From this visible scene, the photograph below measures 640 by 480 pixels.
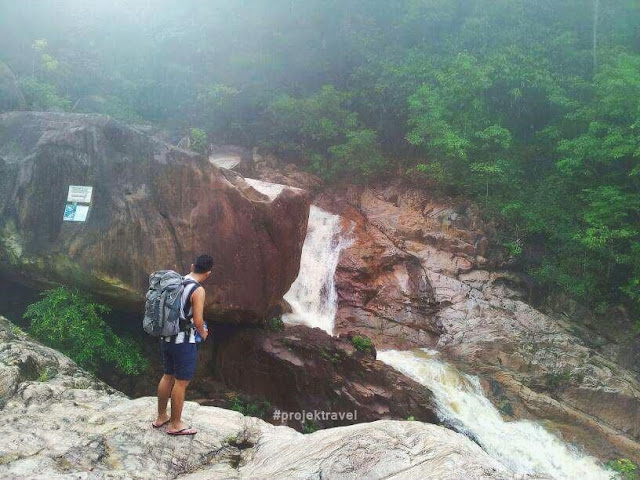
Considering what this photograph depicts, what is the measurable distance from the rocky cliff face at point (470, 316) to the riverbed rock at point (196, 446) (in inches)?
248

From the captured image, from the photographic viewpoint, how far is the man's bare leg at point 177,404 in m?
3.81

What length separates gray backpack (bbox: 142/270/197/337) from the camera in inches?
143

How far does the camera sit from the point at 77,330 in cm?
724

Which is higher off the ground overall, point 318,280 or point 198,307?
point 198,307

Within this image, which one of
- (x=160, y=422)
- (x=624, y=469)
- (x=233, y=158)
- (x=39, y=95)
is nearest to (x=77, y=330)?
(x=160, y=422)

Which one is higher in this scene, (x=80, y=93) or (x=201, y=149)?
(x=80, y=93)

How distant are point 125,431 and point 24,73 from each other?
14.8 meters

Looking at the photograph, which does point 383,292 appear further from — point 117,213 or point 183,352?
point 183,352

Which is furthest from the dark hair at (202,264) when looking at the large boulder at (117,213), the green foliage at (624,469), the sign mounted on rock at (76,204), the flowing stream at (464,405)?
the green foliage at (624,469)

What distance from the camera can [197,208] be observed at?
25.9 ft

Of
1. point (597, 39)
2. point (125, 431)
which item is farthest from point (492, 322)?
point (597, 39)

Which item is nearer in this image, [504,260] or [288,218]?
[288,218]

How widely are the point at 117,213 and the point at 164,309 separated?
4483mm

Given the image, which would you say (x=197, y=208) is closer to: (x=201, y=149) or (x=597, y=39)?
(x=201, y=149)
